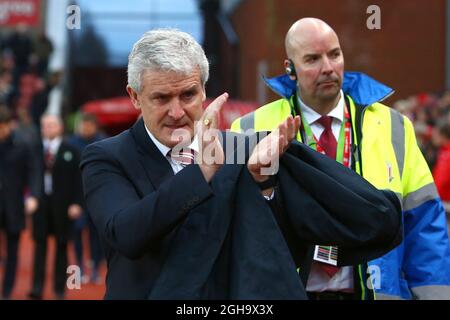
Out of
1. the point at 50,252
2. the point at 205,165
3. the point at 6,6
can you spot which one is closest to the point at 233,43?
the point at 6,6

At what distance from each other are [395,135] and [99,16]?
1514 centimetres

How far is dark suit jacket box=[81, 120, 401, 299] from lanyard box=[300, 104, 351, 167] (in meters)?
1.39

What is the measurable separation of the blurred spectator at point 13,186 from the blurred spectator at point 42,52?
8.66m

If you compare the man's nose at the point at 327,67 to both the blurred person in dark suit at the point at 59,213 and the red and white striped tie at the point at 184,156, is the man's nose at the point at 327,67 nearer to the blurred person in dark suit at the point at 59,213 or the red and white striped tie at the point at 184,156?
the red and white striped tie at the point at 184,156

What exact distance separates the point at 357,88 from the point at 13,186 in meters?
6.85

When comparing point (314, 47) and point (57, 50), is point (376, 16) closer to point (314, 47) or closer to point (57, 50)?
point (314, 47)

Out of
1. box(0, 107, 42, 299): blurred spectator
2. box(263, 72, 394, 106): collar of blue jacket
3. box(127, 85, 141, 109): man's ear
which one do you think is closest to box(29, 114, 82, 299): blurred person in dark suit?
box(0, 107, 42, 299): blurred spectator

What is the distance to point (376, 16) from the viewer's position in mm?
5148

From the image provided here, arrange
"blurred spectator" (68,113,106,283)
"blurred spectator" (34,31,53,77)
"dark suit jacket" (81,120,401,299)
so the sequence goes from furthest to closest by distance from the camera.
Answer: "blurred spectator" (34,31,53,77)
"blurred spectator" (68,113,106,283)
"dark suit jacket" (81,120,401,299)

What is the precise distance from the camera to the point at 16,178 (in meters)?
10.9

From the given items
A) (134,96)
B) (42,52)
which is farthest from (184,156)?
(42,52)

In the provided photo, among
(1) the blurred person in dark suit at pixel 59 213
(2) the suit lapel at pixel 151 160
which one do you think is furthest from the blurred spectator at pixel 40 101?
(2) the suit lapel at pixel 151 160

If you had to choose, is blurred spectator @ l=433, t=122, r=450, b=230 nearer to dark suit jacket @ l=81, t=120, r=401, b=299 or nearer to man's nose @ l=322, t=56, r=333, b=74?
man's nose @ l=322, t=56, r=333, b=74

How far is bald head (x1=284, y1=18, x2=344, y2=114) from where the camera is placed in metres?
4.45
